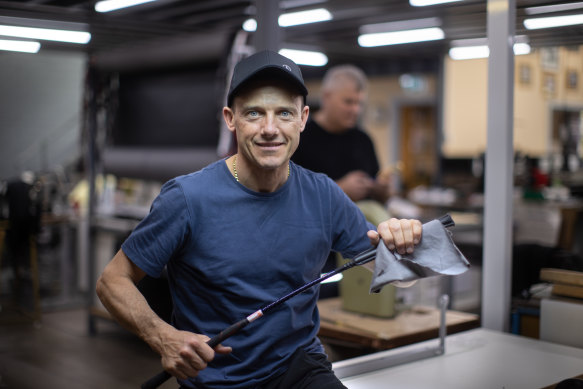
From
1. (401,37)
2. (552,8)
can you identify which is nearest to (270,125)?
(552,8)

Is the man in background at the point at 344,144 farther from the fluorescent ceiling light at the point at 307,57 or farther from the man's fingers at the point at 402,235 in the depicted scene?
the fluorescent ceiling light at the point at 307,57

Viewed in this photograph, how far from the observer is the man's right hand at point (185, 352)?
1418 millimetres

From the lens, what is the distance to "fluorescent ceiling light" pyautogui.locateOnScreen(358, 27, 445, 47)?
260 inches

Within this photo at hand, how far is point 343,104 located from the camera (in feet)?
11.2

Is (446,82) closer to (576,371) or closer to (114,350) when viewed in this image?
(114,350)

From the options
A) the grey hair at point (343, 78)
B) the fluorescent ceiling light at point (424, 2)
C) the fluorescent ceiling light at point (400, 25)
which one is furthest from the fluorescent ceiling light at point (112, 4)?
the fluorescent ceiling light at point (400, 25)

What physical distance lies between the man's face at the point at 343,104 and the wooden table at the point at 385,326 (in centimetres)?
96

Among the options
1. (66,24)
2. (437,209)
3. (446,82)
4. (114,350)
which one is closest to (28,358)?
(114,350)

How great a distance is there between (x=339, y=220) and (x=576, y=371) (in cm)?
110

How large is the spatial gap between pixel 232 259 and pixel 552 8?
2065mm

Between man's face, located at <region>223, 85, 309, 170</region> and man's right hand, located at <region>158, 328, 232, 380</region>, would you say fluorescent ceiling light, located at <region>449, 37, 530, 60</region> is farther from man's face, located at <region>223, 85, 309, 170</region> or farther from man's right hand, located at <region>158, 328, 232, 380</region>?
man's right hand, located at <region>158, 328, 232, 380</region>

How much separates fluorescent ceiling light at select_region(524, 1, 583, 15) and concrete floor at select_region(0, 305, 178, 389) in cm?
230

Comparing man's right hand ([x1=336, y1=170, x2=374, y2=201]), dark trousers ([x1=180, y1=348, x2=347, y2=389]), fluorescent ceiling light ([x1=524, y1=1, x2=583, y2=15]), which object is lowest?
dark trousers ([x1=180, y1=348, x2=347, y2=389])

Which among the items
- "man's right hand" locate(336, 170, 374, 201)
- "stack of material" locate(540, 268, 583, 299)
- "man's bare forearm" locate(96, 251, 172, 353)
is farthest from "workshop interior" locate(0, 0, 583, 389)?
"man's bare forearm" locate(96, 251, 172, 353)
